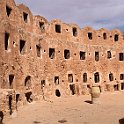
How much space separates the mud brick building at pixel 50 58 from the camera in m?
22.3

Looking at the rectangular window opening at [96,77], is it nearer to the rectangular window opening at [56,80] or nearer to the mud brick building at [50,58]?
the mud brick building at [50,58]

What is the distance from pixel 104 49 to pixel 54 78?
9.93 metres

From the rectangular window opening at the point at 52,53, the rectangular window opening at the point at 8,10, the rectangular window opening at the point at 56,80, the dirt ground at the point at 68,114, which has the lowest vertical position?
the dirt ground at the point at 68,114

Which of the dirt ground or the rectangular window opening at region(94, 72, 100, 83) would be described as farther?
the rectangular window opening at region(94, 72, 100, 83)

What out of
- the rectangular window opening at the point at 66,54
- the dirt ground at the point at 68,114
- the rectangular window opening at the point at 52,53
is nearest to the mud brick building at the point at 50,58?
the rectangular window opening at the point at 52,53

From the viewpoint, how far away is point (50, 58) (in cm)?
3067

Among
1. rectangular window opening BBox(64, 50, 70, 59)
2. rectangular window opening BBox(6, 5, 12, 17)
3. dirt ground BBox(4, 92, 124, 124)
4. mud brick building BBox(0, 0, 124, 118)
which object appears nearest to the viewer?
dirt ground BBox(4, 92, 124, 124)

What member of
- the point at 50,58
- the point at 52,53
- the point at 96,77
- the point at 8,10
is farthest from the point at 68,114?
the point at 96,77

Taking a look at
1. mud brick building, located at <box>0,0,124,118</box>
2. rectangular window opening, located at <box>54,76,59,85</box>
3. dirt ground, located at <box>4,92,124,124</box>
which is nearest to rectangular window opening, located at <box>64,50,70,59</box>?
mud brick building, located at <box>0,0,124,118</box>

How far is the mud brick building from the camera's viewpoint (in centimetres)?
2230

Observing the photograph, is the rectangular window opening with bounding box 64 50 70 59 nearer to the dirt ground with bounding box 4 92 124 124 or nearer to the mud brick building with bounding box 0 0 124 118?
the mud brick building with bounding box 0 0 124 118

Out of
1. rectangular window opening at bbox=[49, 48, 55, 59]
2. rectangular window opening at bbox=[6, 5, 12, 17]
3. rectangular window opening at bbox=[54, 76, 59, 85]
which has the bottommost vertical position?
rectangular window opening at bbox=[54, 76, 59, 85]

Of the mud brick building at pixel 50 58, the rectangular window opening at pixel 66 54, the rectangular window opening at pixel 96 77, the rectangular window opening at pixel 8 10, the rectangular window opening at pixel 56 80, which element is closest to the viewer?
the mud brick building at pixel 50 58

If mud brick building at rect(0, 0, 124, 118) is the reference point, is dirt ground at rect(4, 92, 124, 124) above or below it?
below
